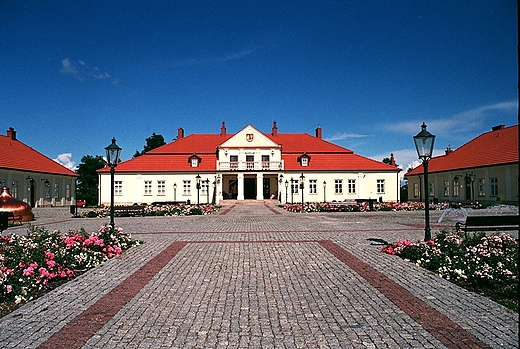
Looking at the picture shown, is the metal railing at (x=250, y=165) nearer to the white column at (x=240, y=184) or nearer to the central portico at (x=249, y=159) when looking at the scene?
the central portico at (x=249, y=159)

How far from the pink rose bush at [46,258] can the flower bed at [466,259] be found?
6490 millimetres

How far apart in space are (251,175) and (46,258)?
3903cm

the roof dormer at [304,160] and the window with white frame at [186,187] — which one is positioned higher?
the roof dormer at [304,160]

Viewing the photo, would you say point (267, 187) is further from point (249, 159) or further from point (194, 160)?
point (194, 160)

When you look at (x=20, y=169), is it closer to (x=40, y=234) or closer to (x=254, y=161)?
(x=254, y=161)

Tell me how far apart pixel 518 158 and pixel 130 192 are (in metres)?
46.2

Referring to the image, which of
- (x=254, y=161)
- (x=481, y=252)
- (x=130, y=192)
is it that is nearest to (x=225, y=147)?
(x=254, y=161)

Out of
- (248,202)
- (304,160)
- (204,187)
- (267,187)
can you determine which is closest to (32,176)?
(204,187)

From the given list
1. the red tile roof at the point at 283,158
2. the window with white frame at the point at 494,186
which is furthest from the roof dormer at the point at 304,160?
the window with white frame at the point at 494,186

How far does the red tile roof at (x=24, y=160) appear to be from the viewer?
37213 millimetres

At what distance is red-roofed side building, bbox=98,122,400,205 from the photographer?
4522 centimetres

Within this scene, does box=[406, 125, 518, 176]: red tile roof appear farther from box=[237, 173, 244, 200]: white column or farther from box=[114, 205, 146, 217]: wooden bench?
box=[114, 205, 146, 217]: wooden bench

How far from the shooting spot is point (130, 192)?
45.3 metres

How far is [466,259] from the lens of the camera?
7.70 metres
